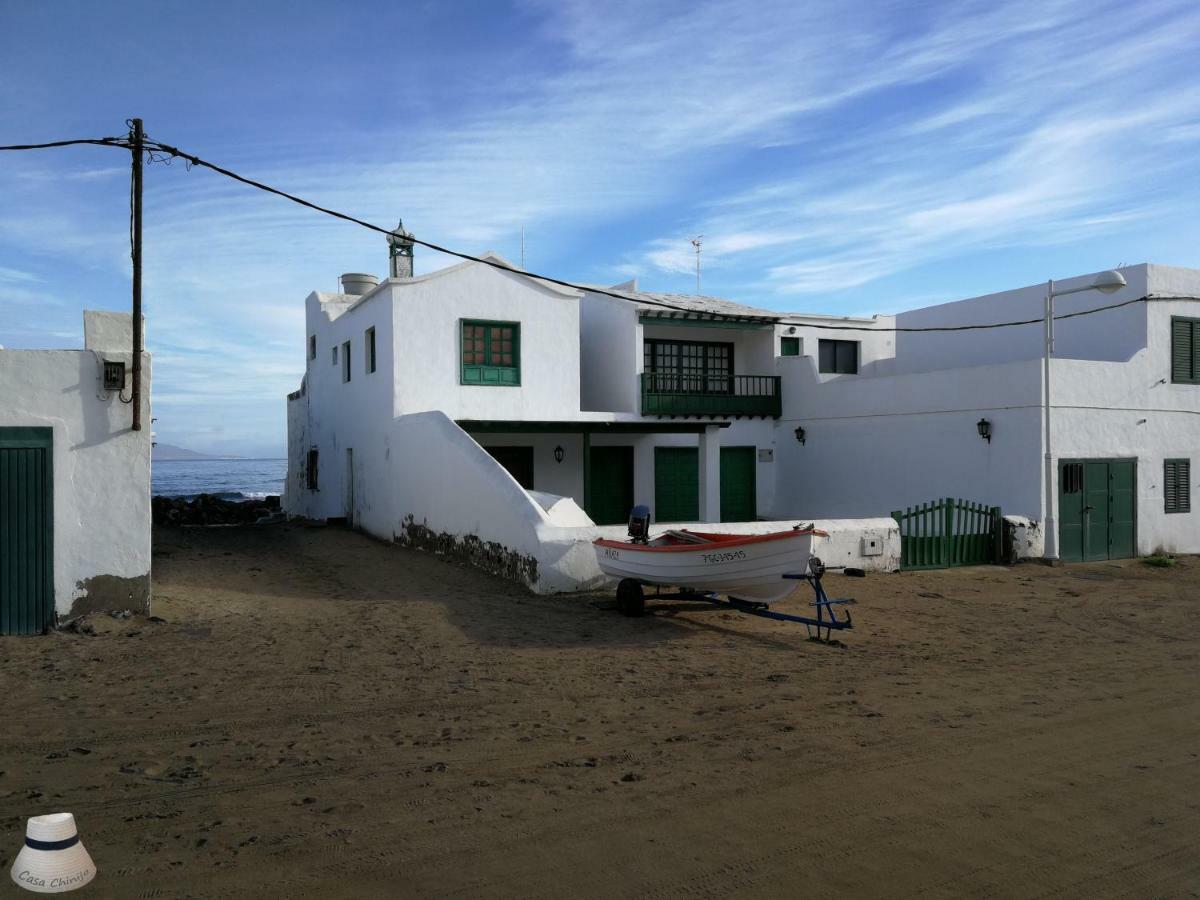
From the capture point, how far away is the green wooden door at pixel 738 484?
942 inches

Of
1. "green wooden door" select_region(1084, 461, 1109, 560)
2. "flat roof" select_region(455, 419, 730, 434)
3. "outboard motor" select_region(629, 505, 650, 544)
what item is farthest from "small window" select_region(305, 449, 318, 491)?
"green wooden door" select_region(1084, 461, 1109, 560)

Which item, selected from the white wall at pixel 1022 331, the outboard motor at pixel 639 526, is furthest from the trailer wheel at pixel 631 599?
the white wall at pixel 1022 331

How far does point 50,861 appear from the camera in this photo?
4008 millimetres

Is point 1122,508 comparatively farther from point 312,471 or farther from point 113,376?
point 312,471

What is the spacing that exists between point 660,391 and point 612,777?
56.8 ft

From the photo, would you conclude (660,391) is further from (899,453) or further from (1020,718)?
(1020,718)

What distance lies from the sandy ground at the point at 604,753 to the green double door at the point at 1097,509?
21.6 ft

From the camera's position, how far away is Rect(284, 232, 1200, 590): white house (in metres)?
17.1

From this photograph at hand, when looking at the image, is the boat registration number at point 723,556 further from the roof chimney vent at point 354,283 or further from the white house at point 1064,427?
the roof chimney vent at point 354,283

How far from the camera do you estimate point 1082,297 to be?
20250 mm

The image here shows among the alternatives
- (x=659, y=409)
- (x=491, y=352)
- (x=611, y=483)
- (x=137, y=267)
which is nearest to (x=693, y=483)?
(x=611, y=483)

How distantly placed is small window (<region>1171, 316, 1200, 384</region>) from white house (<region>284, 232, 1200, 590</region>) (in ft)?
1.48

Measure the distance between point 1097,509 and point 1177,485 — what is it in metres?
2.90

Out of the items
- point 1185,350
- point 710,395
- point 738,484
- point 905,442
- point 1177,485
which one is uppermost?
point 1185,350
